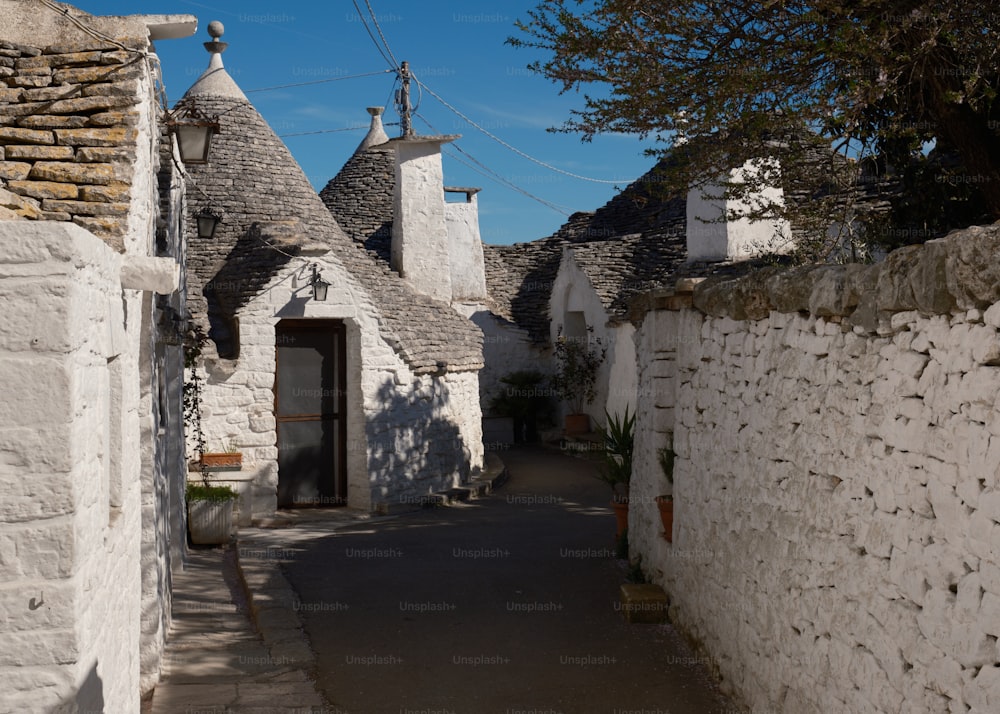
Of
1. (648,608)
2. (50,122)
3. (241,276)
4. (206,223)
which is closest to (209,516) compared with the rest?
(206,223)

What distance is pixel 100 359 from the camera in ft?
11.2

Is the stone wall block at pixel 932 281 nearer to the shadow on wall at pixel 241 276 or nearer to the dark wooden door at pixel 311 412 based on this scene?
the shadow on wall at pixel 241 276

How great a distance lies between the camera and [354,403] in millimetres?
12836

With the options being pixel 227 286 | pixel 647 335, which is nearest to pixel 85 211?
pixel 647 335

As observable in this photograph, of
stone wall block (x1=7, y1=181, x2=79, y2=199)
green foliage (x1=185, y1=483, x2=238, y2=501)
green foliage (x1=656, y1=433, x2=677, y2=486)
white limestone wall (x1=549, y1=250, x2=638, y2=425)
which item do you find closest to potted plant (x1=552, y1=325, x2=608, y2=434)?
white limestone wall (x1=549, y1=250, x2=638, y2=425)

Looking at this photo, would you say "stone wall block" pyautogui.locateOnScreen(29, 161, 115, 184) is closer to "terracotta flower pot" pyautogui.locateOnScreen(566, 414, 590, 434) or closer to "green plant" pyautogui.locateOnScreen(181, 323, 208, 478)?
"green plant" pyautogui.locateOnScreen(181, 323, 208, 478)

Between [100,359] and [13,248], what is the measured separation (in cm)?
67

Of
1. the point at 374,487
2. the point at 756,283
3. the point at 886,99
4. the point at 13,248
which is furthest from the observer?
the point at 374,487

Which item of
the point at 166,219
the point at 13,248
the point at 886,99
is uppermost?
the point at 886,99

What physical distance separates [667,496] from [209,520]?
541cm

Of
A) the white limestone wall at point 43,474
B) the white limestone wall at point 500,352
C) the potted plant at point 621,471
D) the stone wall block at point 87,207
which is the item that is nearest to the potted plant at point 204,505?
the potted plant at point 621,471

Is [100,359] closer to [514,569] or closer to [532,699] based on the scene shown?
[532,699]

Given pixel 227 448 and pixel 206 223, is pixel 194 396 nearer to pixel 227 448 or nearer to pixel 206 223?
pixel 227 448

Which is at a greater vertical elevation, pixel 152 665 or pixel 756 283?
pixel 756 283
